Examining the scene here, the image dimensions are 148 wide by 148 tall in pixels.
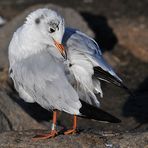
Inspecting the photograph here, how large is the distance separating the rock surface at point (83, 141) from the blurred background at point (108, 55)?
144cm

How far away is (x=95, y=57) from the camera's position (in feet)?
23.1

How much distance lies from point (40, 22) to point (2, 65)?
5.03 metres

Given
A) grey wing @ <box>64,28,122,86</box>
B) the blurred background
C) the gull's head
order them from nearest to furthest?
1. grey wing @ <box>64,28,122,86</box>
2. the gull's head
3. the blurred background

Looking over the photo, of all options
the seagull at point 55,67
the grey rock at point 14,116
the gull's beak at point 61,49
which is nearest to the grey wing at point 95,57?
the seagull at point 55,67

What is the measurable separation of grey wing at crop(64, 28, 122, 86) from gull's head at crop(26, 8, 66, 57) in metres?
0.18

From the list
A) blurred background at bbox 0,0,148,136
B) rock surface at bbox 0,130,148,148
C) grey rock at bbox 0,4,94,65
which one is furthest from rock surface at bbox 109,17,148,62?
rock surface at bbox 0,130,148,148

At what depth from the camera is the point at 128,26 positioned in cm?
1413

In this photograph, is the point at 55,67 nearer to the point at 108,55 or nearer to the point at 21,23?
the point at 21,23

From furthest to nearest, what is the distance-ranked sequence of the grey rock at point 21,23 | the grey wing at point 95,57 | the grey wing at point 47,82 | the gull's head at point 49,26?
the grey rock at point 21,23 → the gull's head at point 49,26 → the grey wing at point 95,57 → the grey wing at point 47,82

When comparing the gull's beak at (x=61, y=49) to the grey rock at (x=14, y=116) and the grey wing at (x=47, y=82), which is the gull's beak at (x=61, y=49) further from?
the grey rock at (x=14, y=116)

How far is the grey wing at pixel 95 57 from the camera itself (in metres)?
6.98

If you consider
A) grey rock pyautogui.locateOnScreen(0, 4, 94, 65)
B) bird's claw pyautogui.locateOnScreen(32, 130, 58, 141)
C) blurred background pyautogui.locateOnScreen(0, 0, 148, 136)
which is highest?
bird's claw pyautogui.locateOnScreen(32, 130, 58, 141)

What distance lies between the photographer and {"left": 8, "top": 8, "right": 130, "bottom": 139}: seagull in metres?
6.92

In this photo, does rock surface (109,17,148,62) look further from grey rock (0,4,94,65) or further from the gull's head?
the gull's head
